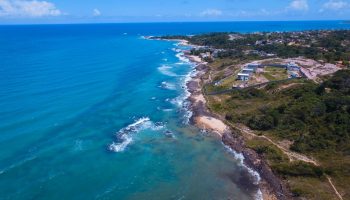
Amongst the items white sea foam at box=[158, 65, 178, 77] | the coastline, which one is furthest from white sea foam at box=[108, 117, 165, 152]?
white sea foam at box=[158, 65, 178, 77]

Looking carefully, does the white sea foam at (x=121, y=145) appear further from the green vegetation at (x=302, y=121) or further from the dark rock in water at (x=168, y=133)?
the green vegetation at (x=302, y=121)

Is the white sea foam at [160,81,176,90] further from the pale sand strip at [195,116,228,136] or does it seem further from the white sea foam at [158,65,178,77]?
the pale sand strip at [195,116,228,136]

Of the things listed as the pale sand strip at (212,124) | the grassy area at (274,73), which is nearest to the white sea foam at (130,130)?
the pale sand strip at (212,124)

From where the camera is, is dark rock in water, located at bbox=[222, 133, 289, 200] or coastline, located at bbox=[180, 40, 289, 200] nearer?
dark rock in water, located at bbox=[222, 133, 289, 200]

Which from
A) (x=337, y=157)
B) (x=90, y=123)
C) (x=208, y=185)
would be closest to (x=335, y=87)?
(x=337, y=157)

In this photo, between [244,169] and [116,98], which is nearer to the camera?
[244,169]

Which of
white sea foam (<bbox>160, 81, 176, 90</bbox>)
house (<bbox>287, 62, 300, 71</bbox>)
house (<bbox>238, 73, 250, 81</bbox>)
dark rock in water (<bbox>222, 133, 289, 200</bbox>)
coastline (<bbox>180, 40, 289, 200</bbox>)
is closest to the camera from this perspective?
dark rock in water (<bbox>222, 133, 289, 200</bbox>)

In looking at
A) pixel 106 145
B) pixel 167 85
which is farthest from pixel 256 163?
pixel 167 85

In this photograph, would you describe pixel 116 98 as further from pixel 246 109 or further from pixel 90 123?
pixel 246 109
